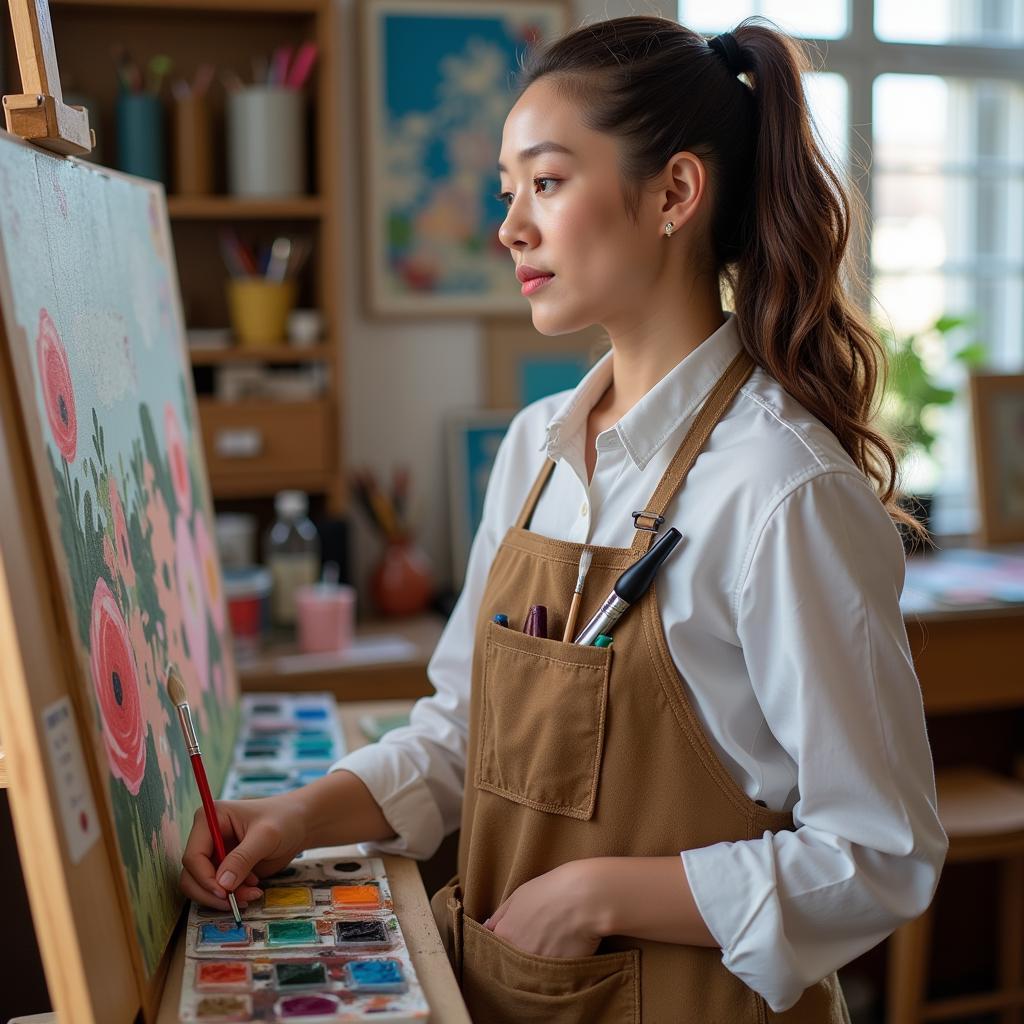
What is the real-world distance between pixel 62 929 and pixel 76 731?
13cm

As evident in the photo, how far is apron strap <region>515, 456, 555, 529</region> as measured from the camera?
131 cm

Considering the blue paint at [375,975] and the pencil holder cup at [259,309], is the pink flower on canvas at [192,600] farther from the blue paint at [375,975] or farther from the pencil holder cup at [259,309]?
the pencil holder cup at [259,309]

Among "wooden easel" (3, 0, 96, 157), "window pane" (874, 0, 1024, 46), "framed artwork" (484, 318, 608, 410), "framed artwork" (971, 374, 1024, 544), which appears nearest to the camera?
"wooden easel" (3, 0, 96, 157)

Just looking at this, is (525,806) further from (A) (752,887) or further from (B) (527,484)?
(B) (527,484)

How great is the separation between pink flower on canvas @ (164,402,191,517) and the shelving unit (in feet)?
3.78

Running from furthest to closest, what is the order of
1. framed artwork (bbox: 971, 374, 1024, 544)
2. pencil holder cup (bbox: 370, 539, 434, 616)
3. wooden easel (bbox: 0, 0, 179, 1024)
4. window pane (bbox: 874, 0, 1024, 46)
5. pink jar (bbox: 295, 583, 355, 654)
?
window pane (bbox: 874, 0, 1024, 46)
framed artwork (bbox: 971, 374, 1024, 544)
pencil holder cup (bbox: 370, 539, 434, 616)
pink jar (bbox: 295, 583, 355, 654)
wooden easel (bbox: 0, 0, 179, 1024)

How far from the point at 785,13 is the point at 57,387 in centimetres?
286


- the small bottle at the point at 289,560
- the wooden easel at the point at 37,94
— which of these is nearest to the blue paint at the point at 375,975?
the wooden easel at the point at 37,94

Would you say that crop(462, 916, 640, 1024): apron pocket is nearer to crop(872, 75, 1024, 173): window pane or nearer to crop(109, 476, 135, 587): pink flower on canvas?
crop(109, 476, 135, 587): pink flower on canvas

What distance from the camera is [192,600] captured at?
4.64ft

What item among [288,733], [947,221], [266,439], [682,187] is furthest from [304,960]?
[947,221]

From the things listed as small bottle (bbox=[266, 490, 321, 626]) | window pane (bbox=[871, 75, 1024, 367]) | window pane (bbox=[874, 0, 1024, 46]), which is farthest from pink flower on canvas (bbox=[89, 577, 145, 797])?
window pane (bbox=[874, 0, 1024, 46])

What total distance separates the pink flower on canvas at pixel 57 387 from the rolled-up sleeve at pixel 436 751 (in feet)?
1.62

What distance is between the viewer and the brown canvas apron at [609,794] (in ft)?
3.55
